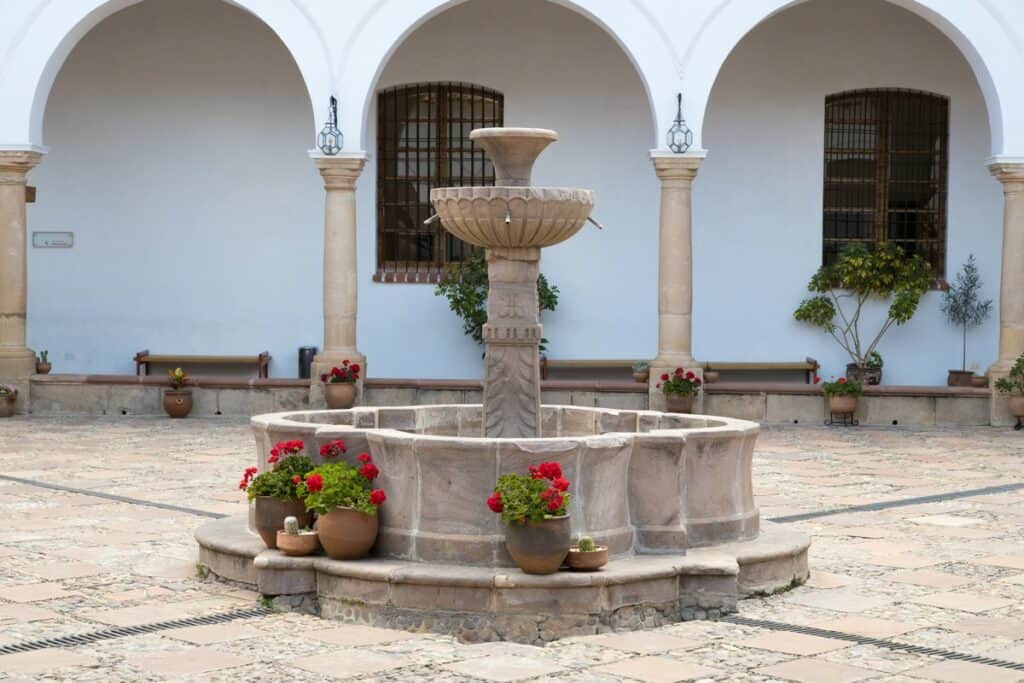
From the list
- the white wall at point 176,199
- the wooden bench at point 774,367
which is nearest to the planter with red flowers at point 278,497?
the wooden bench at point 774,367

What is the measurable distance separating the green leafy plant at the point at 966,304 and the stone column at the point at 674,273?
378 centimetres

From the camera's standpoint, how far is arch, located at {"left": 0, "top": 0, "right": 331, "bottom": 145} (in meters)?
16.2

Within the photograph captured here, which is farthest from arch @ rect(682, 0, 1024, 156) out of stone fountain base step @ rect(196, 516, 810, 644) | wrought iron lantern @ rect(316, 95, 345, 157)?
stone fountain base step @ rect(196, 516, 810, 644)

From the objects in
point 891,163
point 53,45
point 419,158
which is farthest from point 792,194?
point 53,45

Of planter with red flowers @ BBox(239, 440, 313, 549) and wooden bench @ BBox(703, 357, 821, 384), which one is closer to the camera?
planter with red flowers @ BBox(239, 440, 313, 549)

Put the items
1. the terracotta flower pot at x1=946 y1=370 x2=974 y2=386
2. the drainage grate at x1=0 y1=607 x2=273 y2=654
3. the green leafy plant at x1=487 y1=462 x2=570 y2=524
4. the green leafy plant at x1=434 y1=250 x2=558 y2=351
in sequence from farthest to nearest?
the terracotta flower pot at x1=946 y1=370 x2=974 y2=386 < the green leafy plant at x1=434 y1=250 x2=558 y2=351 < the green leafy plant at x1=487 y1=462 x2=570 y2=524 < the drainage grate at x1=0 y1=607 x2=273 y2=654

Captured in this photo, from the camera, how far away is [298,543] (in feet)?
24.0

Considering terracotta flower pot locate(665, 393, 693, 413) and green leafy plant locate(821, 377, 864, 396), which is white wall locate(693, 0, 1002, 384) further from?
terracotta flower pot locate(665, 393, 693, 413)

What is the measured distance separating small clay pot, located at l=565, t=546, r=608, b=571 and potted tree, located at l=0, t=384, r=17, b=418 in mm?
10901

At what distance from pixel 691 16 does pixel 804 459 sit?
5.12 meters

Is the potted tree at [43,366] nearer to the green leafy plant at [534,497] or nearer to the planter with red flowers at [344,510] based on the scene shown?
the planter with red flowers at [344,510]

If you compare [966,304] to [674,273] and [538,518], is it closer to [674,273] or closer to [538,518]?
[674,273]

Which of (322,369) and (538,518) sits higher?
(322,369)

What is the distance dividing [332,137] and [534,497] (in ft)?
32.2
